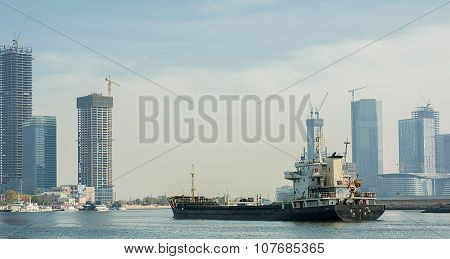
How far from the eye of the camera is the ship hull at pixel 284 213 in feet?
176

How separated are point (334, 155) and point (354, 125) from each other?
196 feet

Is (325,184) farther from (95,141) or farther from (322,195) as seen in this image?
(95,141)

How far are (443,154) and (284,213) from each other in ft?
347

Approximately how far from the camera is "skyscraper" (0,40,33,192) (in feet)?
518

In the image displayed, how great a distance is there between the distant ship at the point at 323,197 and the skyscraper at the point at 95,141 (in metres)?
31.6

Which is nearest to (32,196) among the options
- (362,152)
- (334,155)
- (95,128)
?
(95,128)

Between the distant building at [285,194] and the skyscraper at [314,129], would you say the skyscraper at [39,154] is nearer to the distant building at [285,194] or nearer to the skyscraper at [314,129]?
the distant building at [285,194]

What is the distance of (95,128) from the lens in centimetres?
10719

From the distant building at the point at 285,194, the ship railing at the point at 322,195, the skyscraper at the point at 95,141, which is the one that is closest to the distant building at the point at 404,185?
the skyscraper at the point at 95,141

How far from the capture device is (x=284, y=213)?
191 feet

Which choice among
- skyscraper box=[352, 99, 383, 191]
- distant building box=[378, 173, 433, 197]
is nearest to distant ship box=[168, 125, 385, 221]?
skyscraper box=[352, 99, 383, 191]

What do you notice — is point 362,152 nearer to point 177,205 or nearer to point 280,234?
point 177,205

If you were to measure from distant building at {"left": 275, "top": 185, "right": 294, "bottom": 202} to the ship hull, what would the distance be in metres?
1.43

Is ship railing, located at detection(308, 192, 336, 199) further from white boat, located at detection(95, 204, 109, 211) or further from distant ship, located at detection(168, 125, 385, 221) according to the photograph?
white boat, located at detection(95, 204, 109, 211)
